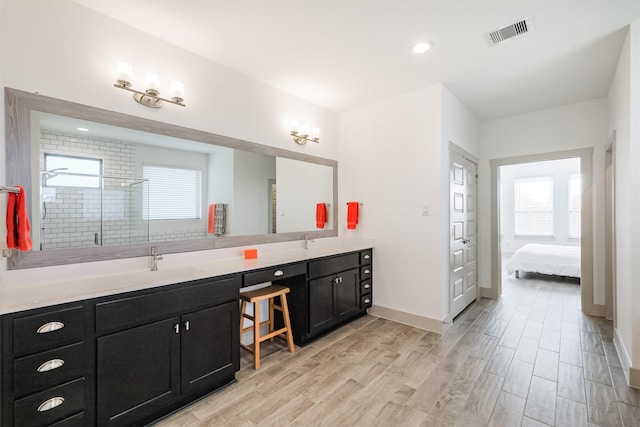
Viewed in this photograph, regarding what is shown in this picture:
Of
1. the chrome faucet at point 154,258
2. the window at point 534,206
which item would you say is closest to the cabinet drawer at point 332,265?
the chrome faucet at point 154,258

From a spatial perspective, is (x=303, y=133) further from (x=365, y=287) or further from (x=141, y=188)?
(x=365, y=287)

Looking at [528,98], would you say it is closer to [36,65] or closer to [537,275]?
[537,275]

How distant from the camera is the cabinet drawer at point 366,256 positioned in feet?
11.4

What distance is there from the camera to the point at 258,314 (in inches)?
96.3

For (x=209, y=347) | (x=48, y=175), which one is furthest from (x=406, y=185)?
(x=48, y=175)

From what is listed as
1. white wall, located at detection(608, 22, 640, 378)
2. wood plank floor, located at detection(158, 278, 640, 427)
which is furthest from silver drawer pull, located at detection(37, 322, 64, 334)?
white wall, located at detection(608, 22, 640, 378)

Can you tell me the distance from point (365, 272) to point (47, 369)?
285 cm

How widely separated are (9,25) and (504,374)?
4.10 m

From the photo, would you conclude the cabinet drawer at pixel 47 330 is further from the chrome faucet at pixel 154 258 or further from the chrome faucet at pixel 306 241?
the chrome faucet at pixel 306 241

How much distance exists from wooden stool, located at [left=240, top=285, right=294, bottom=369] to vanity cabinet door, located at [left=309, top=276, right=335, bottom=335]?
243 millimetres

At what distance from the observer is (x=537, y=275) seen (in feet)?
18.6

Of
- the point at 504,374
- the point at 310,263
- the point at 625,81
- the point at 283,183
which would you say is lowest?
the point at 504,374

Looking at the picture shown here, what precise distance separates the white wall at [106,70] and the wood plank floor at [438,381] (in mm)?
1829

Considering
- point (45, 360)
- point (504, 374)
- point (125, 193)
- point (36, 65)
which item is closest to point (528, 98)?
point (504, 374)
